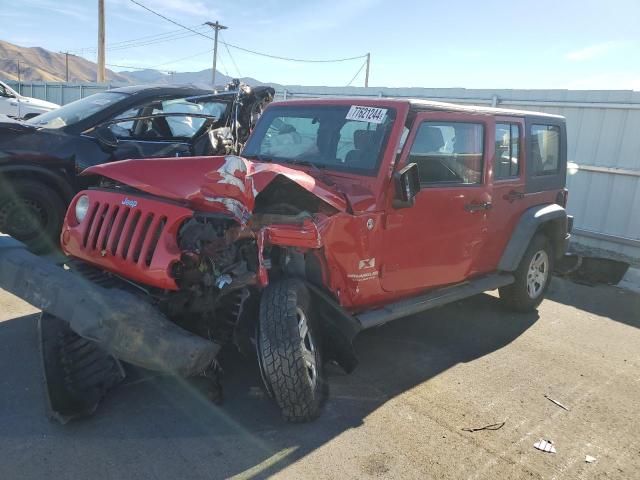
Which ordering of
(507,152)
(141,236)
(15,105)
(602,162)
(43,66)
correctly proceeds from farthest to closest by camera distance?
(43,66) → (15,105) → (602,162) → (507,152) → (141,236)

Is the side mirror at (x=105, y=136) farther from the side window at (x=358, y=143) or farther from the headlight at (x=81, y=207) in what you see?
the side window at (x=358, y=143)

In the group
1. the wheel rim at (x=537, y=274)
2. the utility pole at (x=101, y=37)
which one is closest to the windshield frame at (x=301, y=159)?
the wheel rim at (x=537, y=274)

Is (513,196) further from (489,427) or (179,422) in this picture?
(179,422)

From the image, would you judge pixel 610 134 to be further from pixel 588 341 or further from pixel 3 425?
pixel 3 425

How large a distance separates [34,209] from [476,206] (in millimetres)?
4542

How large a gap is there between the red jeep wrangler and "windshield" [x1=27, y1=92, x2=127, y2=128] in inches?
101

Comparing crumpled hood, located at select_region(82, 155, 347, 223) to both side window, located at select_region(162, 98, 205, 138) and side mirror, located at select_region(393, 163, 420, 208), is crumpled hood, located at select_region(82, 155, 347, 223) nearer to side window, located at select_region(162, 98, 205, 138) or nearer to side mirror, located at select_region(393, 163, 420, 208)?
side mirror, located at select_region(393, 163, 420, 208)

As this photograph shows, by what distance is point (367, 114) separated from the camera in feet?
13.0

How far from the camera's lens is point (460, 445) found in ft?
10.2

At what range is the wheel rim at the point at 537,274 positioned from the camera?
5.39 meters

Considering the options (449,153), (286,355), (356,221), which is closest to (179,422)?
(286,355)

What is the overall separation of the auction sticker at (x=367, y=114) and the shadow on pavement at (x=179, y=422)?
182cm

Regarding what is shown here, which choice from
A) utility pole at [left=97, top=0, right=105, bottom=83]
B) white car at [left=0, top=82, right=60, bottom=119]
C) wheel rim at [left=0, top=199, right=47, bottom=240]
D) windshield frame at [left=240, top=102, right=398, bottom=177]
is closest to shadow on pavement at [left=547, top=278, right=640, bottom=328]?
windshield frame at [left=240, top=102, right=398, bottom=177]

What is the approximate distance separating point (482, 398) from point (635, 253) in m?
5.57
